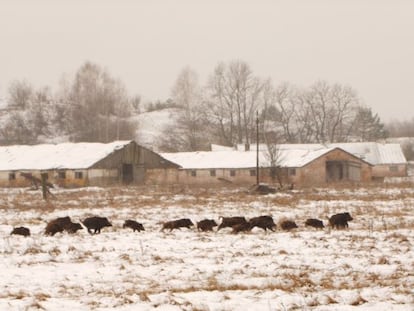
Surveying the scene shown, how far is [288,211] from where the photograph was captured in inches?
942

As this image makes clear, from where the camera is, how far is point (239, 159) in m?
67.6

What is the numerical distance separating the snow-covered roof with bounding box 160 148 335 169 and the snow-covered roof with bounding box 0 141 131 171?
11154mm

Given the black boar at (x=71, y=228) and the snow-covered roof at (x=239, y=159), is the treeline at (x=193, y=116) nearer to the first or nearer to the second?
the snow-covered roof at (x=239, y=159)

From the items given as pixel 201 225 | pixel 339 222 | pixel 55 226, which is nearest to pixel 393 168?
pixel 339 222

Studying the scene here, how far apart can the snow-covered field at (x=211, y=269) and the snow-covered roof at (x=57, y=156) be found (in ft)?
128

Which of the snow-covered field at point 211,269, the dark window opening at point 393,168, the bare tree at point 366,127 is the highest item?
the bare tree at point 366,127

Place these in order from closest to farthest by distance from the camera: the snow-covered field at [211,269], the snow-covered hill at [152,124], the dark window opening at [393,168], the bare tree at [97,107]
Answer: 1. the snow-covered field at [211,269]
2. the dark window opening at [393,168]
3. the bare tree at [97,107]
4. the snow-covered hill at [152,124]

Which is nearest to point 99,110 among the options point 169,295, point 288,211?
point 288,211

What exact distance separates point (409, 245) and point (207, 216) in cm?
978

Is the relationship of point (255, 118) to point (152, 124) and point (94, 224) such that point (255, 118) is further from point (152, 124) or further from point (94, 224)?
point (94, 224)

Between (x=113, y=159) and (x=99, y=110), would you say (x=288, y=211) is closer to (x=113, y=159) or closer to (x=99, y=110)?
(x=113, y=159)

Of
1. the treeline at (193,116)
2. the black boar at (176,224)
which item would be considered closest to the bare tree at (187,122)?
the treeline at (193,116)

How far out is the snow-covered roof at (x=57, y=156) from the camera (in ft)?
190

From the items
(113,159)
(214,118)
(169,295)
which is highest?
(214,118)
